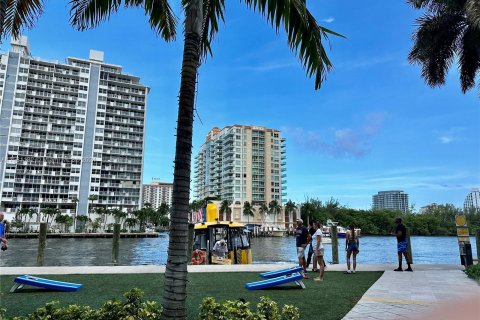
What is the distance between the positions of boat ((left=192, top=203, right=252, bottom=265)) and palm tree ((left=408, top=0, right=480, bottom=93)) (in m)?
11.5

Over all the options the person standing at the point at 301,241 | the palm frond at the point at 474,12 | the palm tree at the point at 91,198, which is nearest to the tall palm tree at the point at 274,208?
the palm tree at the point at 91,198

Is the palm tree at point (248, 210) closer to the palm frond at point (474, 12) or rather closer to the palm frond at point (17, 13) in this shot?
the palm frond at point (474, 12)

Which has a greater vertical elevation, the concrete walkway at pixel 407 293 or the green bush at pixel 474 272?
the green bush at pixel 474 272

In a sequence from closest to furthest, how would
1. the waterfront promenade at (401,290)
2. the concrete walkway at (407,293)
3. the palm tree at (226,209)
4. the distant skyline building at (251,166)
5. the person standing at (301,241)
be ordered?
the waterfront promenade at (401,290)
the concrete walkway at (407,293)
the person standing at (301,241)
the palm tree at (226,209)
the distant skyline building at (251,166)

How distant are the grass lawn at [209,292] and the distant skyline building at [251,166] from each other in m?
122

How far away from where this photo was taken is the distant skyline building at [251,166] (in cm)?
13600

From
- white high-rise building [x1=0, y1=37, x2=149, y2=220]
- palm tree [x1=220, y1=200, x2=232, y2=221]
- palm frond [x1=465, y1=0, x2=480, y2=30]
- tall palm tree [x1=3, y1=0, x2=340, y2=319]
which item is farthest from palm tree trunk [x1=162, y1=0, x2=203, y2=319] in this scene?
palm tree [x1=220, y1=200, x2=232, y2=221]

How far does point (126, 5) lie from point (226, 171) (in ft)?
440

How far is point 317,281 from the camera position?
10.8 metres

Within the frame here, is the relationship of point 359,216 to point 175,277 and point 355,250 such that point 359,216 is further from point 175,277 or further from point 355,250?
point 175,277

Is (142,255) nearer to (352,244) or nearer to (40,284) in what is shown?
(352,244)

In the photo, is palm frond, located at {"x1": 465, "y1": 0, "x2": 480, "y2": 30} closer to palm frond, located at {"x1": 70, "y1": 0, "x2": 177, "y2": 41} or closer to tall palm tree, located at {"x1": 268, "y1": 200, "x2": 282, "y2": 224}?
palm frond, located at {"x1": 70, "y1": 0, "x2": 177, "y2": 41}

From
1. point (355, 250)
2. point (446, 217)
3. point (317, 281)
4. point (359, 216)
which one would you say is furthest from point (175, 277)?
point (446, 217)

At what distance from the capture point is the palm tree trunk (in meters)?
4.37
